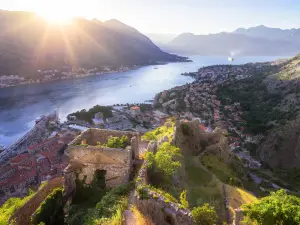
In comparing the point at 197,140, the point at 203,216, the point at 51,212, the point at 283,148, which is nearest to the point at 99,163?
the point at 51,212

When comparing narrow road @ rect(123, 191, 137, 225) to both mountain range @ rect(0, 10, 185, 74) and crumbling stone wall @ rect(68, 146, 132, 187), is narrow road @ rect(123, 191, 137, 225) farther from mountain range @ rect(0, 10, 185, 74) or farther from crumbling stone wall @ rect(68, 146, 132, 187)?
mountain range @ rect(0, 10, 185, 74)

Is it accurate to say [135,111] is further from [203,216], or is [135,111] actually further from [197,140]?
[203,216]

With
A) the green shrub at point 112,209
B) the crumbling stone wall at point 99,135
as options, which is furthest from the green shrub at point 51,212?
the crumbling stone wall at point 99,135

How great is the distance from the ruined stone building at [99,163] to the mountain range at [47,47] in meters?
112

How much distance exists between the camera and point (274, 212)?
9.08m

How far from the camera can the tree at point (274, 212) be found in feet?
29.1

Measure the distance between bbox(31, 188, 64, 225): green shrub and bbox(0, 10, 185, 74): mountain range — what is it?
11358 centimetres

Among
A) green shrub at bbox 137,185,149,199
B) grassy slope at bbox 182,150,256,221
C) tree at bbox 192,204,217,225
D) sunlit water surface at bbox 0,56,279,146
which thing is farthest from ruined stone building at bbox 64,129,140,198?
sunlit water surface at bbox 0,56,279,146

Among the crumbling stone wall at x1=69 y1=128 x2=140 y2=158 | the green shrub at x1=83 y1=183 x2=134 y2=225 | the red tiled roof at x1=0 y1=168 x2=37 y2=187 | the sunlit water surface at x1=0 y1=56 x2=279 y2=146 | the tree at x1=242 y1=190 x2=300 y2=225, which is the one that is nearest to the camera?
the tree at x1=242 y1=190 x2=300 y2=225

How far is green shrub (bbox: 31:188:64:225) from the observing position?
1145 centimetres

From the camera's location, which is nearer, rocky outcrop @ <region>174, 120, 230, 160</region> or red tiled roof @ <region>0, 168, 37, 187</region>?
rocky outcrop @ <region>174, 120, 230, 160</region>

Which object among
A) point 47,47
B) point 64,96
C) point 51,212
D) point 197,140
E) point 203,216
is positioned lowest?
point 64,96

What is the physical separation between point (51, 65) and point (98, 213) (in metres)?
134

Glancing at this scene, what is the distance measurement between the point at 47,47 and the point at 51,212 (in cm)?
14874
